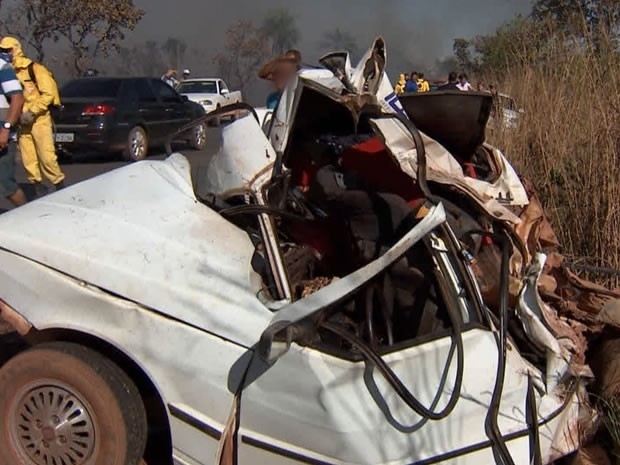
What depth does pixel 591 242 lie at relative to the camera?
4754 mm

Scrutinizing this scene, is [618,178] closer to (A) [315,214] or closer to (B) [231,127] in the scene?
(A) [315,214]

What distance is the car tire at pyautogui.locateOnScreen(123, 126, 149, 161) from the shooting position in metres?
15.1

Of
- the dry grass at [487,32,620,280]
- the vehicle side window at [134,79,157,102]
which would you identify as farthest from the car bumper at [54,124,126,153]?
the dry grass at [487,32,620,280]

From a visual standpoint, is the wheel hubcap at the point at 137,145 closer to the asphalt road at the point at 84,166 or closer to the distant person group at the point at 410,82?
the asphalt road at the point at 84,166

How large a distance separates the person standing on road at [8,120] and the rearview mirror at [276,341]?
205 inches

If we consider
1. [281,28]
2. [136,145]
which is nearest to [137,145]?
[136,145]

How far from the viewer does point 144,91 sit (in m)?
16.2

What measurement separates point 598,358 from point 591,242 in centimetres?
171

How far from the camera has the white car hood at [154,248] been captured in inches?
109

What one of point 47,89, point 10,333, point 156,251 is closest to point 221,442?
point 156,251

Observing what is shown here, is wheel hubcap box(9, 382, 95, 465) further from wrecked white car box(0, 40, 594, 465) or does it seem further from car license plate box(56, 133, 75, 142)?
car license plate box(56, 133, 75, 142)

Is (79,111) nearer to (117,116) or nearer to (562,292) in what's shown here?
(117,116)

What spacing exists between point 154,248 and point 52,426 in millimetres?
766

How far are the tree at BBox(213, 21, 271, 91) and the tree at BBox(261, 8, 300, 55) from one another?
3.64 m
